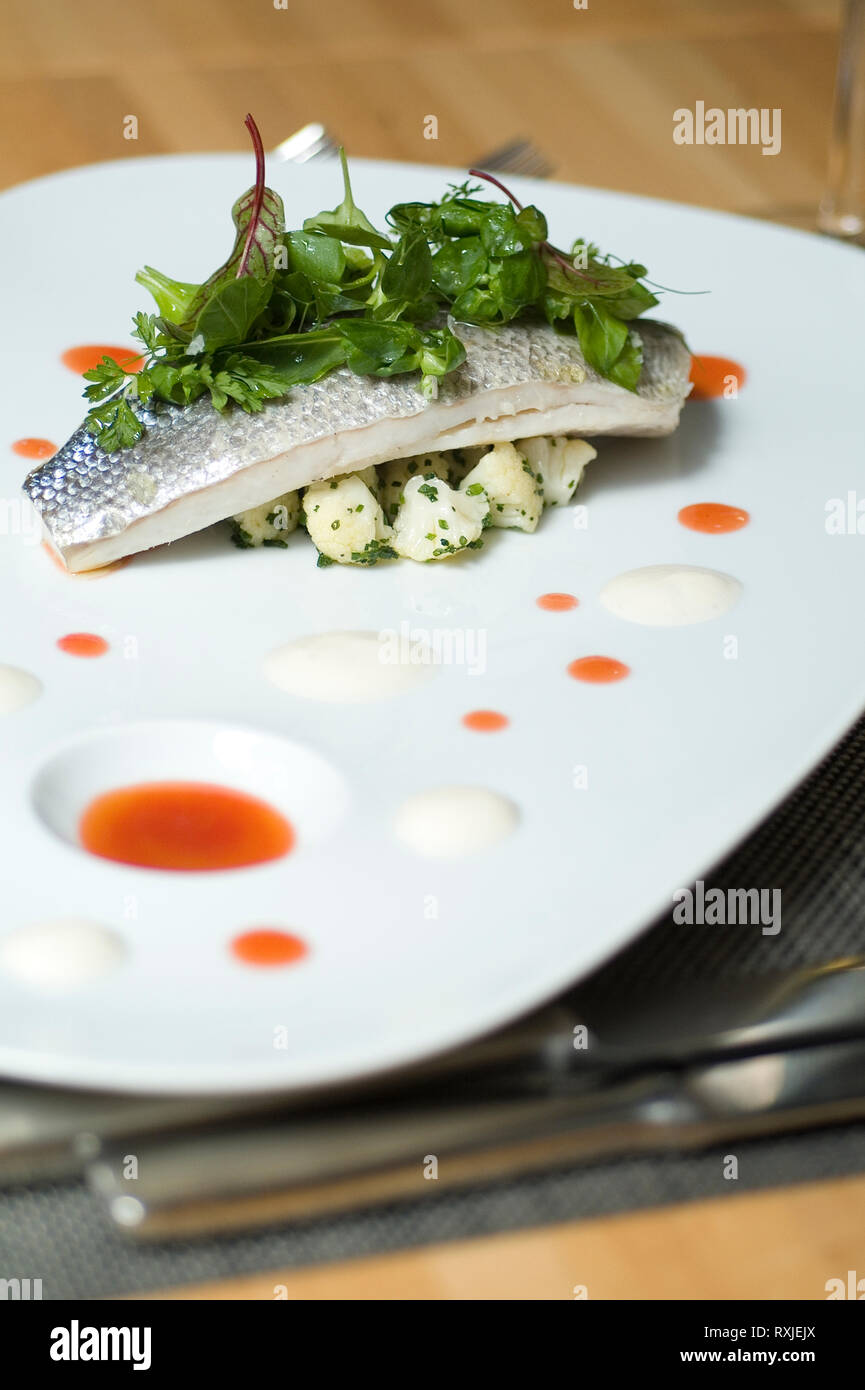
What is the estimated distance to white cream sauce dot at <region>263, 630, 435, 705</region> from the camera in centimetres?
235

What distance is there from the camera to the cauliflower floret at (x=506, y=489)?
111 inches

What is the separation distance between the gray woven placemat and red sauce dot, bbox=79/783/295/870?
0.42 m

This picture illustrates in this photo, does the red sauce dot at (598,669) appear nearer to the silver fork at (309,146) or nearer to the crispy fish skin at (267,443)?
the crispy fish skin at (267,443)

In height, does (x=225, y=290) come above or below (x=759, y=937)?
above

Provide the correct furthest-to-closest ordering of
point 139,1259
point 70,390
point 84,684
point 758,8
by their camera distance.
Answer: point 758,8, point 70,390, point 84,684, point 139,1259

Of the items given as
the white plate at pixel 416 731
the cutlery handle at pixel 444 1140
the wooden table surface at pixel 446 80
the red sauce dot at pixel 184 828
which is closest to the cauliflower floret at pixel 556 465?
the white plate at pixel 416 731

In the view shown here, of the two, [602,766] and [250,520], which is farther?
[250,520]

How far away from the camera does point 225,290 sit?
264 cm

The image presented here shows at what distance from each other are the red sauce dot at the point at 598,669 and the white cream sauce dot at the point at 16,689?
2.50ft

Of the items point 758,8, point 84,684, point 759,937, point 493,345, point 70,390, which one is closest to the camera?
point 759,937

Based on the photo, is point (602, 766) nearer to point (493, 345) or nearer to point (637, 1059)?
point (637, 1059)

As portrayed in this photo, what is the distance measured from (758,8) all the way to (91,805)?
437 centimetres

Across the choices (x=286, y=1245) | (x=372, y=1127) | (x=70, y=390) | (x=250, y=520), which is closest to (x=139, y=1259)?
(x=286, y=1245)

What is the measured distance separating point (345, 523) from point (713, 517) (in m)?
0.65
